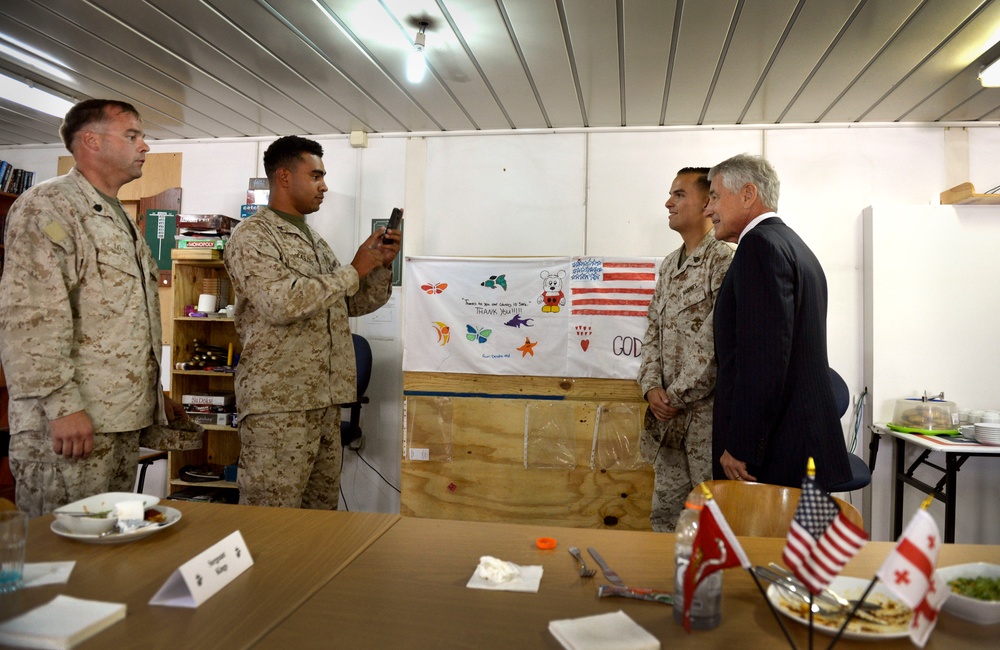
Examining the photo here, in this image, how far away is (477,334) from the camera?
12.9 ft

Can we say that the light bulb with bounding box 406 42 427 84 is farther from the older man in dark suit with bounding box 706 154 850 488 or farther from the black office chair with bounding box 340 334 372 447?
the older man in dark suit with bounding box 706 154 850 488

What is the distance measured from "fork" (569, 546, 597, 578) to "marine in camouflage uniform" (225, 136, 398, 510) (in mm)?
1353

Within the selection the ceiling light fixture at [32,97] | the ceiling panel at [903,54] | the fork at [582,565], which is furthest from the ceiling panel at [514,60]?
the fork at [582,565]

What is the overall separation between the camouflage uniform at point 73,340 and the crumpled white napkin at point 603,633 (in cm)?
165

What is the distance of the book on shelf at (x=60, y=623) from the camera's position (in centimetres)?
88

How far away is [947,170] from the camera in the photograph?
3988 millimetres

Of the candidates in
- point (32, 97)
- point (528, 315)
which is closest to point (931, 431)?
point (528, 315)

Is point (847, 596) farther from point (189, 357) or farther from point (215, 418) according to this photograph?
point (189, 357)

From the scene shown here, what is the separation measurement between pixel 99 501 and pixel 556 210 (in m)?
3.34

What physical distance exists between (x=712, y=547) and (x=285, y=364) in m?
1.84

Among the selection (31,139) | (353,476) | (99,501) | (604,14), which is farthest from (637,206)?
(31,139)

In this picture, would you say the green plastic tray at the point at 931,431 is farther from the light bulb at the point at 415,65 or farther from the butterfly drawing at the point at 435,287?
the light bulb at the point at 415,65

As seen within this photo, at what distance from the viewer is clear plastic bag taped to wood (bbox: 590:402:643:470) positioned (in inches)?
145

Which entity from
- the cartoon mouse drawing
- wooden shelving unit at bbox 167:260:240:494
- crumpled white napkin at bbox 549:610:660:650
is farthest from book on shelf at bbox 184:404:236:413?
crumpled white napkin at bbox 549:610:660:650
